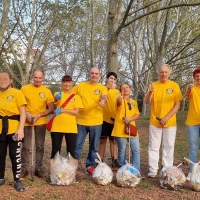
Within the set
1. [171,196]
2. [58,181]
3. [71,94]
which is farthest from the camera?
[71,94]

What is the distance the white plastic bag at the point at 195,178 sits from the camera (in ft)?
15.4

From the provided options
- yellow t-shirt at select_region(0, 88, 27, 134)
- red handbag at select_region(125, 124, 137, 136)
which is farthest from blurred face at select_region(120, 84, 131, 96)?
yellow t-shirt at select_region(0, 88, 27, 134)

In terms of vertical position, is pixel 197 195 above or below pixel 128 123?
below

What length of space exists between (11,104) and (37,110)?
579 mm

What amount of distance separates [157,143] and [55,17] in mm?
6587

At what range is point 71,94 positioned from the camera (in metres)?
5.19

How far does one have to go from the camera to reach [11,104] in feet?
15.0

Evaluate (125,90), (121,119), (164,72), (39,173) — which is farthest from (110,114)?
(39,173)

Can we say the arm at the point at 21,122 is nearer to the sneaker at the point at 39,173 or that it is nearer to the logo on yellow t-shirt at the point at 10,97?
the logo on yellow t-shirt at the point at 10,97

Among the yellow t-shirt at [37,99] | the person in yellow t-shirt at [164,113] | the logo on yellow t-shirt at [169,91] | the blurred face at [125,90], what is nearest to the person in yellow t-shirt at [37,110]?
the yellow t-shirt at [37,99]

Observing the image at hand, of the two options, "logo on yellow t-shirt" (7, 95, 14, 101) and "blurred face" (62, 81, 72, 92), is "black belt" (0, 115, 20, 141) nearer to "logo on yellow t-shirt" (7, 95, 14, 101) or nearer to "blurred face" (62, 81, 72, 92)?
"logo on yellow t-shirt" (7, 95, 14, 101)

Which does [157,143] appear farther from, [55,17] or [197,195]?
[55,17]

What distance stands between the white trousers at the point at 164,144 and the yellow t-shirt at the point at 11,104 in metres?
2.40

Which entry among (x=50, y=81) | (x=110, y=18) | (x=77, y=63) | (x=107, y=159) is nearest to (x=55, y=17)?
(x=110, y=18)
